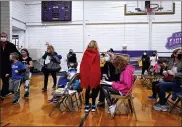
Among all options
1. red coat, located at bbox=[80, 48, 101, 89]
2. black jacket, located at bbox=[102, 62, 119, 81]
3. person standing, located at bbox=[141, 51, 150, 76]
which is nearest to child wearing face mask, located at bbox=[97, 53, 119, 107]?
black jacket, located at bbox=[102, 62, 119, 81]

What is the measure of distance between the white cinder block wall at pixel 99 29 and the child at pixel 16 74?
27.0 feet

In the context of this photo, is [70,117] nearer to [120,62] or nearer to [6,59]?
[120,62]

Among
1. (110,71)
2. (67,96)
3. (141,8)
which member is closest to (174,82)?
(110,71)

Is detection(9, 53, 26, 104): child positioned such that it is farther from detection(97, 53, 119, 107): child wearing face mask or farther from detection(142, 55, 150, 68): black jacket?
detection(142, 55, 150, 68): black jacket

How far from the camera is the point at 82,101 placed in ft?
16.7

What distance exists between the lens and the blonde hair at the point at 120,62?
409 centimetres

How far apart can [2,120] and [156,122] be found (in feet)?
7.61

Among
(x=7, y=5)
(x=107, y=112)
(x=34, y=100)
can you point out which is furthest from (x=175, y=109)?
(x=7, y=5)

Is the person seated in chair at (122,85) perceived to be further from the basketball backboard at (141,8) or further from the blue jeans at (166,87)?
the basketball backboard at (141,8)

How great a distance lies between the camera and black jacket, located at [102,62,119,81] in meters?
4.34

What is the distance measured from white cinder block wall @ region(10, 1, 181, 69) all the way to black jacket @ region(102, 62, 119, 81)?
8547 mm

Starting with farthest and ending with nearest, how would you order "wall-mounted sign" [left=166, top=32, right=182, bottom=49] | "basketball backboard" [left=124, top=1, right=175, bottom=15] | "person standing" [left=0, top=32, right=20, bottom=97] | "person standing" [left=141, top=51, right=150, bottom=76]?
"wall-mounted sign" [left=166, top=32, right=182, bottom=49] < "basketball backboard" [left=124, top=1, right=175, bottom=15] < "person standing" [left=141, top=51, right=150, bottom=76] < "person standing" [left=0, top=32, right=20, bottom=97]

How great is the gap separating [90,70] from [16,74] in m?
1.69

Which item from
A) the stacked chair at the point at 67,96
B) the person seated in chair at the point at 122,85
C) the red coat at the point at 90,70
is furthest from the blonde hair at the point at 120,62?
the stacked chair at the point at 67,96
